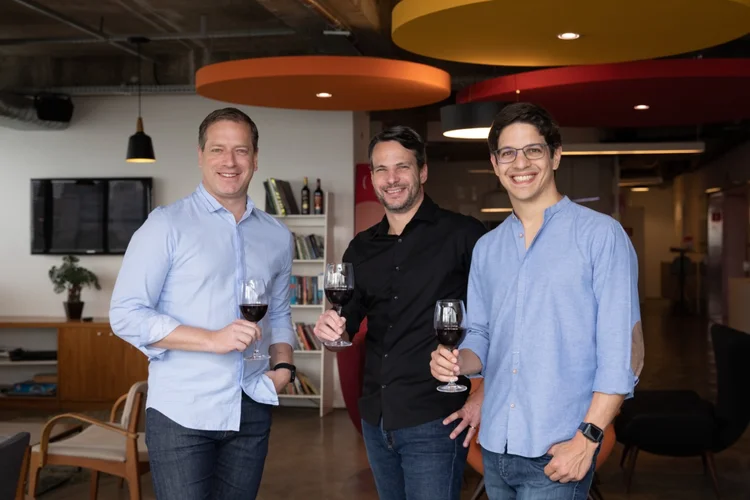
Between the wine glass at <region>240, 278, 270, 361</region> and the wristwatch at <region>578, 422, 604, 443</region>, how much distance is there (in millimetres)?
982

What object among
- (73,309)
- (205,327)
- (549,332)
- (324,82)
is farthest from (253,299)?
(73,309)

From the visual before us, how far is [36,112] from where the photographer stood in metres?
9.16

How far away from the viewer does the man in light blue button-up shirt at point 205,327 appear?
2605mm

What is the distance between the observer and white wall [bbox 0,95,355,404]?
9.30 metres

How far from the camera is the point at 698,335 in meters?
15.6

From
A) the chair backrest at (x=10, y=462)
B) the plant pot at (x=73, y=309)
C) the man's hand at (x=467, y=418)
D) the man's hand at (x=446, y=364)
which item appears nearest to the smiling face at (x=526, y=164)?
the man's hand at (x=446, y=364)

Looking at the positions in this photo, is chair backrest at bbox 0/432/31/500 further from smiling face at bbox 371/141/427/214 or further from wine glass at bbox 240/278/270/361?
smiling face at bbox 371/141/427/214

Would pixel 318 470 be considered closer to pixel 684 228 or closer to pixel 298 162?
pixel 298 162

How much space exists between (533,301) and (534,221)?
0.79 ft

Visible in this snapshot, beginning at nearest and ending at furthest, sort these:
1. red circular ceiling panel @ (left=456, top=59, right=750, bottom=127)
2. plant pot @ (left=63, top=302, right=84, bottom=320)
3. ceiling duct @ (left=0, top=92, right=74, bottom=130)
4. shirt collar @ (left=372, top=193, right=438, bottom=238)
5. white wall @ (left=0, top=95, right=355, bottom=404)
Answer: shirt collar @ (left=372, top=193, right=438, bottom=238)
red circular ceiling panel @ (left=456, top=59, right=750, bottom=127)
ceiling duct @ (left=0, top=92, right=74, bottom=130)
plant pot @ (left=63, top=302, right=84, bottom=320)
white wall @ (left=0, top=95, right=355, bottom=404)

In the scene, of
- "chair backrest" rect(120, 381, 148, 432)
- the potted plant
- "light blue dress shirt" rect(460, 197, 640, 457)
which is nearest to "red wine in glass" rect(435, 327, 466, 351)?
"light blue dress shirt" rect(460, 197, 640, 457)

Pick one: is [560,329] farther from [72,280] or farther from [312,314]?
[72,280]

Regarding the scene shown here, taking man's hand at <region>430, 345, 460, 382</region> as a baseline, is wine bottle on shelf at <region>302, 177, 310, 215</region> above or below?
above

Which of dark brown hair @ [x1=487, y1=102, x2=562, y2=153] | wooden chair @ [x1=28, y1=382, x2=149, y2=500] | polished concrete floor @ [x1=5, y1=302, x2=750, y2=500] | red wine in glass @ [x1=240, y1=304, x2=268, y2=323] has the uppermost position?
dark brown hair @ [x1=487, y1=102, x2=562, y2=153]
